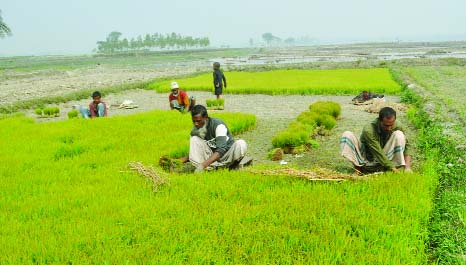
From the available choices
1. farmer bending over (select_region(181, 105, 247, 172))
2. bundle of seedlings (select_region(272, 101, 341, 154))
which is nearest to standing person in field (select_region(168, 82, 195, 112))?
bundle of seedlings (select_region(272, 101, 341, 154))

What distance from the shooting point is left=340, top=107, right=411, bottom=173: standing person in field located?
219 inches

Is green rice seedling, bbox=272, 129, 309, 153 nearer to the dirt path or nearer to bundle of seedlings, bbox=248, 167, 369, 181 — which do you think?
the dirt path

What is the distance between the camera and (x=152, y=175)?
5.48 metres

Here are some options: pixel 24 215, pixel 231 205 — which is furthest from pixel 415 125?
pixel 24 215

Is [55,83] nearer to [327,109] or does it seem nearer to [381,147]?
[327,109]

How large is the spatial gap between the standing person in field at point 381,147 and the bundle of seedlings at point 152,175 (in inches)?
100

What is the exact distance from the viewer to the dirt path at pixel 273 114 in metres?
7.68

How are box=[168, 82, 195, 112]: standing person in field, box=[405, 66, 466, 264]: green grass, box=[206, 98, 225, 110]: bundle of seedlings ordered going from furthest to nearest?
box=[206, 98, 225, 110]: bundle of seedlings < box=[168, 82, 195, 112]: standing person in field < box=[405, 66, 466, 264]: green grass

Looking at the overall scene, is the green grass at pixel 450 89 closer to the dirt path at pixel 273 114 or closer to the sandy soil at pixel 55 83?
the dirt path at pixel 273 114

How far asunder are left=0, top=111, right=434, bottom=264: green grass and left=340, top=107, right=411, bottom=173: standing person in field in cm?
44

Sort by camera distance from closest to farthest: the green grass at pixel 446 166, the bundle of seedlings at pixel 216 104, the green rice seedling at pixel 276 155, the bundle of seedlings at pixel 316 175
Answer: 1. the green grass at pixel 446 166
2. the bundle of seedlings at pixel 316 175
3. the green rice seedling at pixel 276 155
4. the bundle of seedlings at pixel 216 104

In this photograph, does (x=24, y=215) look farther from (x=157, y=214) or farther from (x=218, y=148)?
(x=218, y=148)

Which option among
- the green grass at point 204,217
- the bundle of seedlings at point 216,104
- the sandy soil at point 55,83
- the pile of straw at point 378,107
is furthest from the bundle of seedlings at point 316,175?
the sandy soil at point 55,83

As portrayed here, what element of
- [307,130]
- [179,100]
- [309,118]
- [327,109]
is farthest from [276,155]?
[179,100]
